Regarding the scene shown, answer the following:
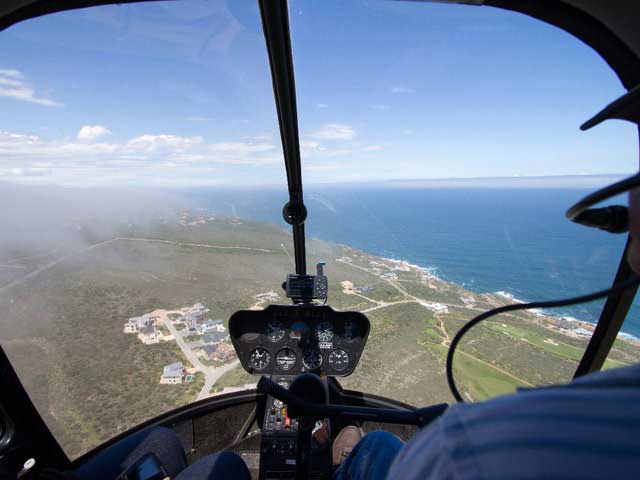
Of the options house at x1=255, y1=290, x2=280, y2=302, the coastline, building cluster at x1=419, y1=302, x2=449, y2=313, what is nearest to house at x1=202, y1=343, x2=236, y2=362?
house at x1=255, y1=290, x2=280, y2=302

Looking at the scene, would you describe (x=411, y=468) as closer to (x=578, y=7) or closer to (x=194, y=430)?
(x=578, y=7)

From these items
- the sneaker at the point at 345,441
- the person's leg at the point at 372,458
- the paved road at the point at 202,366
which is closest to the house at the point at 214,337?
the paved road at the point at 202,366

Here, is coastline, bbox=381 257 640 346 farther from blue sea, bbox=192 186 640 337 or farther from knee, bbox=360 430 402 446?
knee, bbox=360 430 402 446

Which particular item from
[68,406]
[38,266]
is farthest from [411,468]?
[38,266]

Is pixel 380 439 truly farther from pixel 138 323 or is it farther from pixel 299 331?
pixel 138 323

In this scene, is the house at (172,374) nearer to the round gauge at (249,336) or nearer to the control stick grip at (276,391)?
the round gauge at (249,336)

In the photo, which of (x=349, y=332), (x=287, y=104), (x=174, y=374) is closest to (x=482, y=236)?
(x=349, y=332)
